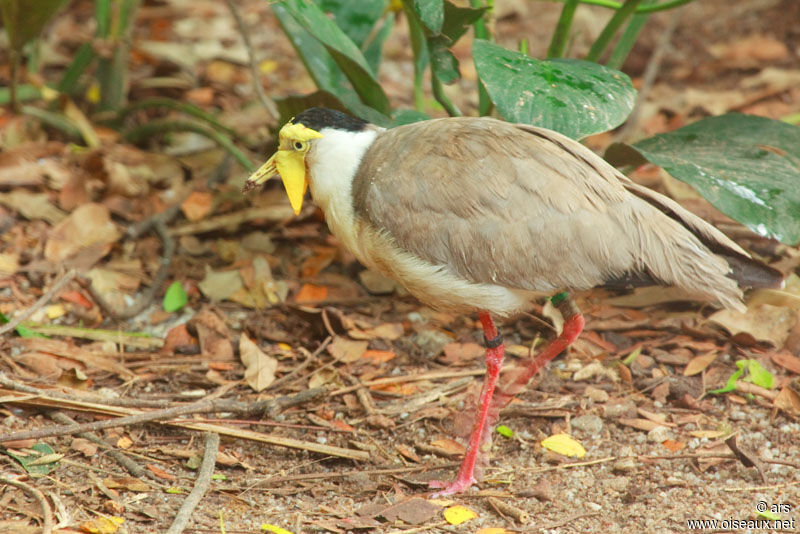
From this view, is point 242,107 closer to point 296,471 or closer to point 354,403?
point 354,403

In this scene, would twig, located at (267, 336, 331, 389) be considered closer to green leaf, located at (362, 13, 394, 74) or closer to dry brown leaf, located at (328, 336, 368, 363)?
dry brown leaf, located at (328, 336, 368, 363)

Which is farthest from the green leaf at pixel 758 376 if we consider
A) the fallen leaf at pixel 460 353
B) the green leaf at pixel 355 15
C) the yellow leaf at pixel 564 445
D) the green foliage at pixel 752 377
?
the green leaf at pixel 355 15

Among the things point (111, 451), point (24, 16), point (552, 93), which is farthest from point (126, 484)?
point (24, 16)

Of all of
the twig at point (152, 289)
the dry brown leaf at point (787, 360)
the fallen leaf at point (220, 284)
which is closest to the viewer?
the dry brown leaf at point (787, 360)

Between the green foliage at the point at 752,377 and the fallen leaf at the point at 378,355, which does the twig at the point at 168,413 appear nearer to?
the fallen leaf at the point at 378,355

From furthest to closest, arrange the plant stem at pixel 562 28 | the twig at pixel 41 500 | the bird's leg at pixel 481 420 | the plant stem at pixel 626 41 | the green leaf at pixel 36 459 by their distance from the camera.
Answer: the plant stem at pixel 626 41 → the plant stem at pixel 562 28 → the bird's leg at pixel 481 420 → the green leaf at pixel 36 459 → the twig at pixel 41 500

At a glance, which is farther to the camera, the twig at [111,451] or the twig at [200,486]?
the twig at [111,451]

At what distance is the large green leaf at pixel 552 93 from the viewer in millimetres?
3709

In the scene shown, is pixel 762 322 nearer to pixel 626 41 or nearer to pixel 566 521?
pixel 626 41

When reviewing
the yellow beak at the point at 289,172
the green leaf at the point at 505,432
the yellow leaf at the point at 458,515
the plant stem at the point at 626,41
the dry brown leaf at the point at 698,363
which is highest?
the plant stem at the point at 626,41

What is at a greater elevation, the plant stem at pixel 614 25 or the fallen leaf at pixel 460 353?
the plant stem at pixel 614 25

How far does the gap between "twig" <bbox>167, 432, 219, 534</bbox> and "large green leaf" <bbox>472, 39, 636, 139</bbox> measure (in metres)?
1.78

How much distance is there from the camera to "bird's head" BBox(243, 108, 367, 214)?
381cm

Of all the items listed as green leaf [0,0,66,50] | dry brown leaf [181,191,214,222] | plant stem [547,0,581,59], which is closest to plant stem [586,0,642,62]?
plant stem [547,0,581,59]
